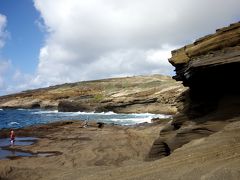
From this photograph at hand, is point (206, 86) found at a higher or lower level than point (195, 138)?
higher

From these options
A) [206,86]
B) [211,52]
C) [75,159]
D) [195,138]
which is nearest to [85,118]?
[75,159]

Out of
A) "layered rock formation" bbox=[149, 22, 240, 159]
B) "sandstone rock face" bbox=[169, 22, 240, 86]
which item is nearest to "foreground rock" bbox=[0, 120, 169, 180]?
"layered rock formation" bbox=[149, 22, 240, 159]

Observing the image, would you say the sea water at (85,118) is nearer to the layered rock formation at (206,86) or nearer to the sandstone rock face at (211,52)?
the layered rock formation at (206,86)

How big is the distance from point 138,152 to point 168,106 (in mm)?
63965

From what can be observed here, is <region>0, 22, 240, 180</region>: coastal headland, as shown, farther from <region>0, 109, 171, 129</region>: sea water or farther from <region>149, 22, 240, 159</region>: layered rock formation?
<region>0, 109, 171, 129</region>: sea water

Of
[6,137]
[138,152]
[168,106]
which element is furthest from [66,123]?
[168,106]

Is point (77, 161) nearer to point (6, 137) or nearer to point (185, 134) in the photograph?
point (185, 134)

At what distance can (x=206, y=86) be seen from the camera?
18.5 meters

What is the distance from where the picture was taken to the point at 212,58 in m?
15.7

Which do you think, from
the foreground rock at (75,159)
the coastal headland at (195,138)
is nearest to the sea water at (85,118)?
the foreground rock at (75,159)

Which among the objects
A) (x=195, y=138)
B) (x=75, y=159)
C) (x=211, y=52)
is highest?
(x=211, y=52)

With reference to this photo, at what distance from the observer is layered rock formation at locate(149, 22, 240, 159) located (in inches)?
615

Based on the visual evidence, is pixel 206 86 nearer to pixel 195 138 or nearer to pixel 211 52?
pixel 211 52

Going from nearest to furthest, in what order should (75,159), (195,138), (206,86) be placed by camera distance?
(195,138)
(206,86)
(75,159)
